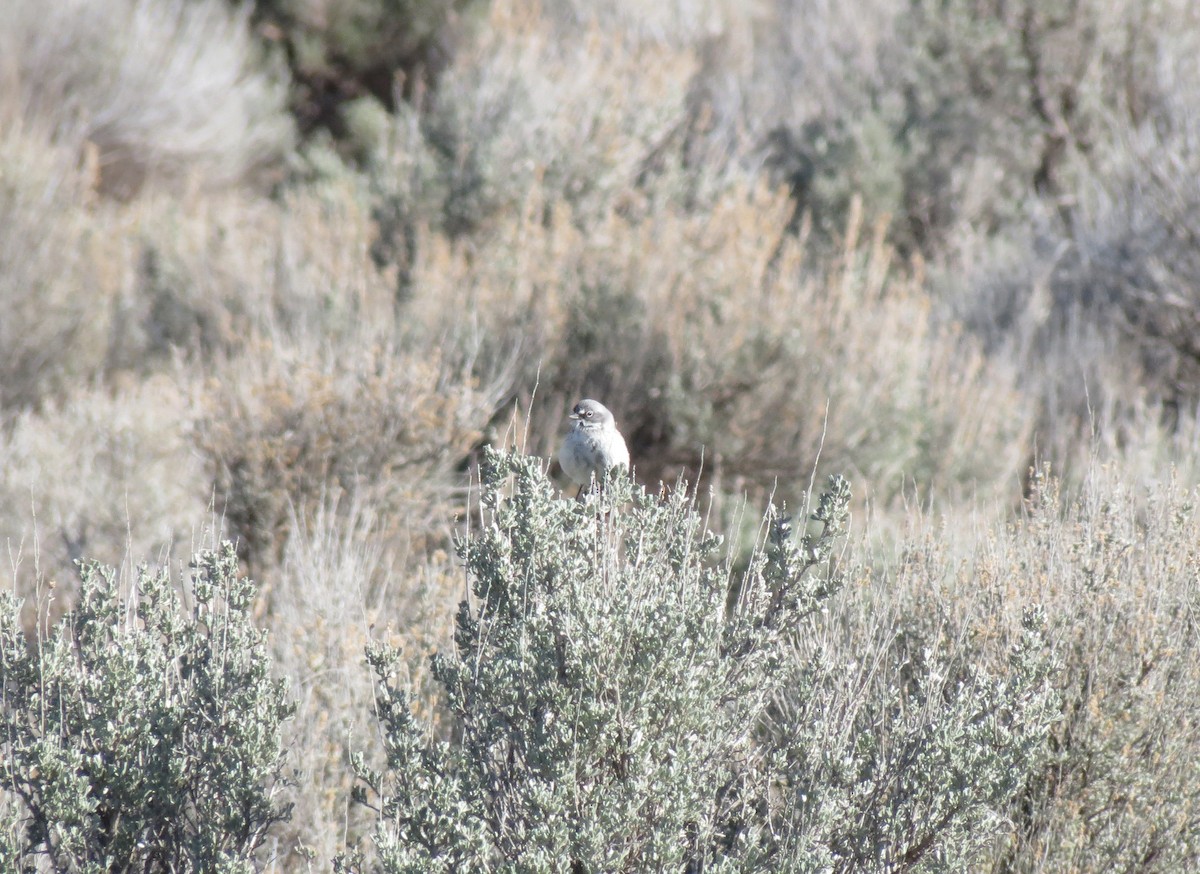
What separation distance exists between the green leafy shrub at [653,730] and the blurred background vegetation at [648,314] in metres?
0.45

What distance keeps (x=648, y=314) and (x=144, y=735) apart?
535cm

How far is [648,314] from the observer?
838 centimetres

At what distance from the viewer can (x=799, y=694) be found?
4.06 meters

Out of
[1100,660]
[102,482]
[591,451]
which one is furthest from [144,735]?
[102,482]

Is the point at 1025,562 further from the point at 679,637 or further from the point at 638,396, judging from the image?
the point at 638,396

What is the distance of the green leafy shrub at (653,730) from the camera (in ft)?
10.5

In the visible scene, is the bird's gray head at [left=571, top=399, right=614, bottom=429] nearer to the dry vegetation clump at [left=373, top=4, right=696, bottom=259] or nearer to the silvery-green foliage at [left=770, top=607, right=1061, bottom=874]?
the silvery-green foliage at [left=770, top=607, right=1061, bottom=874]

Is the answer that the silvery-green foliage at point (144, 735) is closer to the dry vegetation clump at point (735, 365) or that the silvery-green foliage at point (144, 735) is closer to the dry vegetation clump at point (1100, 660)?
the dry vegetation clump at point (1100, 660)

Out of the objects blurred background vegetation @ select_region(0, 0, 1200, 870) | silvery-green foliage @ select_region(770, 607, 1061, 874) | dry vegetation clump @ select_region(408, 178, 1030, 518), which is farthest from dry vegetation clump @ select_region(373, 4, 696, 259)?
silvery-green foliage @ select_region(770, 607, 1061, 874)

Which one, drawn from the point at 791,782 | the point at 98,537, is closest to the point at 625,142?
the point at 98,537

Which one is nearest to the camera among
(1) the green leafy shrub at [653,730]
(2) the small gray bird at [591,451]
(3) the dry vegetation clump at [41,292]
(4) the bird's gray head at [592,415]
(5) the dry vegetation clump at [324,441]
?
(1) the green leafy shrub at [653,730]

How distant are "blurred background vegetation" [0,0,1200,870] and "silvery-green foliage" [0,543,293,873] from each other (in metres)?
0.41

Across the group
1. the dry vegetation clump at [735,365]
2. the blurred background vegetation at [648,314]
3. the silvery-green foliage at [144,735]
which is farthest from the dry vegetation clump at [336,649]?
the dry vegetation clump at [735,365]

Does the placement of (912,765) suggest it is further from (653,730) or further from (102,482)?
(102,482)
